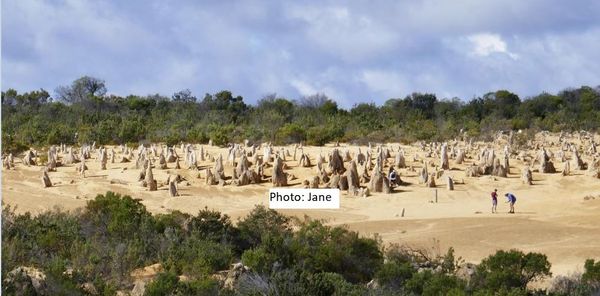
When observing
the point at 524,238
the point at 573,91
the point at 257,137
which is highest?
the point at 573,91

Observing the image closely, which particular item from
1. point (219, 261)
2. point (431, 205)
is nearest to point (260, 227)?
point (219, 261)

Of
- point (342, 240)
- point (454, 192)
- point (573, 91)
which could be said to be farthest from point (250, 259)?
point (573, 91)

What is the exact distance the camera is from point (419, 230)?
59.3 feet

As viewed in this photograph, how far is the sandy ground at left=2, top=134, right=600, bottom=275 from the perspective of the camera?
16562mm

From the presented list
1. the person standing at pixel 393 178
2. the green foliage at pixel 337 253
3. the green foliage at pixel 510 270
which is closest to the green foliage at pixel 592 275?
the green foliage at pixel 510 270

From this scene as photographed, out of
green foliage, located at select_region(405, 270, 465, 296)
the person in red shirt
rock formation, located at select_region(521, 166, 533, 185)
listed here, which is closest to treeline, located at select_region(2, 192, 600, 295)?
green foliage, located at select_region(405, 270, 465, 296)

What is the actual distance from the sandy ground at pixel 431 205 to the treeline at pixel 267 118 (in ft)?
27.4

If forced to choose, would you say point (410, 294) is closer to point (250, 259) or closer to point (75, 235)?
point (250, 259)

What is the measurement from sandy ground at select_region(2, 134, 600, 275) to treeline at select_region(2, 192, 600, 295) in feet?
11.0

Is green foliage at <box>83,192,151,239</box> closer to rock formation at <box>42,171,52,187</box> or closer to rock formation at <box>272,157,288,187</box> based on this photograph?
rock formation at <box>42,171,52,187</box>

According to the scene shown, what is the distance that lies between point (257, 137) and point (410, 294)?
2834 cm

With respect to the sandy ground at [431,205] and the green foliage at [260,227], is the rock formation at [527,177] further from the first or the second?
the green foliage at [260,227]

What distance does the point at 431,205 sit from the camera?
21.7 meters

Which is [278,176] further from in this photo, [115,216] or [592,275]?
[592,275]
